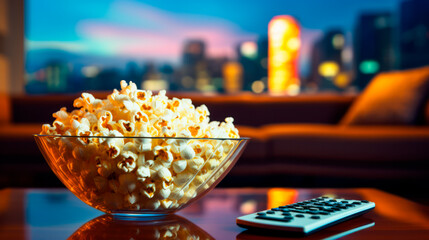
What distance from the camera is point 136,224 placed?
1.98 feet

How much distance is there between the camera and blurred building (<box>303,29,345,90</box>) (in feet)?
17.3

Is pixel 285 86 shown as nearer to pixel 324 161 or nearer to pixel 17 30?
pixel 17 30

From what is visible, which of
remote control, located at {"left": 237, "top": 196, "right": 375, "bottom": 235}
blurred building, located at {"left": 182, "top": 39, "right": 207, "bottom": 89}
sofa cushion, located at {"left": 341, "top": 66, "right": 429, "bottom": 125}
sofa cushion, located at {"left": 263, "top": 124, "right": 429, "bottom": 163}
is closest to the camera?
remote control, located at {"left": 237, "top": 196, "right": 375, "bottom": 235}

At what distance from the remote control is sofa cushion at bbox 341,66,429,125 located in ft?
6.42

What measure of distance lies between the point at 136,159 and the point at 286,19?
185 inches

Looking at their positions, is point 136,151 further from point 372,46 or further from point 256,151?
point 372,46

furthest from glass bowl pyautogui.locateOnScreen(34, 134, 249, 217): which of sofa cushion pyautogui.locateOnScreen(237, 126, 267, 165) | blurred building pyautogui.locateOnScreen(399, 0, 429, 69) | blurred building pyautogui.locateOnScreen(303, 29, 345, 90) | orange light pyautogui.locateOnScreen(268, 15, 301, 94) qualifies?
blurred building pyautogui.locateOnScreen(399, 0, 429, 69)

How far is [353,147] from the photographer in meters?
2.00

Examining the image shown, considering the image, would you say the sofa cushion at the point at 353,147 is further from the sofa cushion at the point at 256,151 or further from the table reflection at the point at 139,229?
the table reflection at the point at 139,229

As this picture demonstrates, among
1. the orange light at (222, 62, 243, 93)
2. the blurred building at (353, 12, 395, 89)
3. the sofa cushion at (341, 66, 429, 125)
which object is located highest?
the blurred building at (353, 12, 395, 89)

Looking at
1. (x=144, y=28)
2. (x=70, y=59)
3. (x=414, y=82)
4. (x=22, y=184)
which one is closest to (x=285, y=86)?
(x=144, y=28)

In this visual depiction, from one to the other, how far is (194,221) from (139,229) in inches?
4.1

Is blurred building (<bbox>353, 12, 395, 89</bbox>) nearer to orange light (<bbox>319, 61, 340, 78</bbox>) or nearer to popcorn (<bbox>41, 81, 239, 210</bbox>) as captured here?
orange light (<bbox>319, 61, 340, 78</bbox>)

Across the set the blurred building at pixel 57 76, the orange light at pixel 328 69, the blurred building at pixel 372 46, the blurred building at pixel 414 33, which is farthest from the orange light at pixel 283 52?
the blurred building at pixel 57 76
